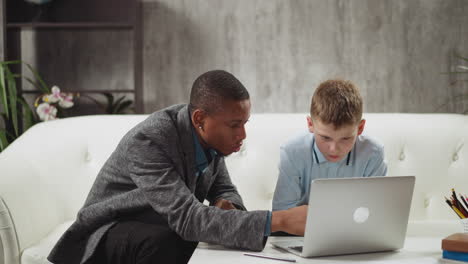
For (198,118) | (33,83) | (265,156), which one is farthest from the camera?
(33,83)

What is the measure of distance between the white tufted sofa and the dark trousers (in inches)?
26.9

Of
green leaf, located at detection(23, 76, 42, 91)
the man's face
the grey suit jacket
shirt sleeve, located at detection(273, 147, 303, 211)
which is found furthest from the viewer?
green leaf, located at detection(23, 76, 42, 91)

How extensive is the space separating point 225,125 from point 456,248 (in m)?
0.62

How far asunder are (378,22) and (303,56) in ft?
1.38

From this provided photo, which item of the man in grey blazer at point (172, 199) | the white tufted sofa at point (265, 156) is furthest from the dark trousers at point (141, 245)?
the white tufted sofa at point (265, 156)

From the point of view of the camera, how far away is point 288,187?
5.54ft

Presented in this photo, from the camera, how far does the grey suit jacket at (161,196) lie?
4.13ft

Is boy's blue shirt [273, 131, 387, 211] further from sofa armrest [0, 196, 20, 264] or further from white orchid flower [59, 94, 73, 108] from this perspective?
white orchid flower [59, 94, 73, 108]

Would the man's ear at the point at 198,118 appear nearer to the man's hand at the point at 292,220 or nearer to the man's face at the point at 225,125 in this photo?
the man's face at the point at 225,125

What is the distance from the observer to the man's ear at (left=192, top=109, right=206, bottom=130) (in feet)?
4.79

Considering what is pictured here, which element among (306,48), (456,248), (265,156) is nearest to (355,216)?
(456,248)

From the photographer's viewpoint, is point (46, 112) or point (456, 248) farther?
point (46, 112)

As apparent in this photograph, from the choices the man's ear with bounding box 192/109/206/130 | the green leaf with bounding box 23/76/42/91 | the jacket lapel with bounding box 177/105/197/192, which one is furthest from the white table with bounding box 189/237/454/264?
the green leaf with bounding box 23/76/42/91

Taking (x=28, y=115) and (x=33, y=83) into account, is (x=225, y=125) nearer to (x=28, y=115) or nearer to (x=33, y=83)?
(x=28, y=115)
